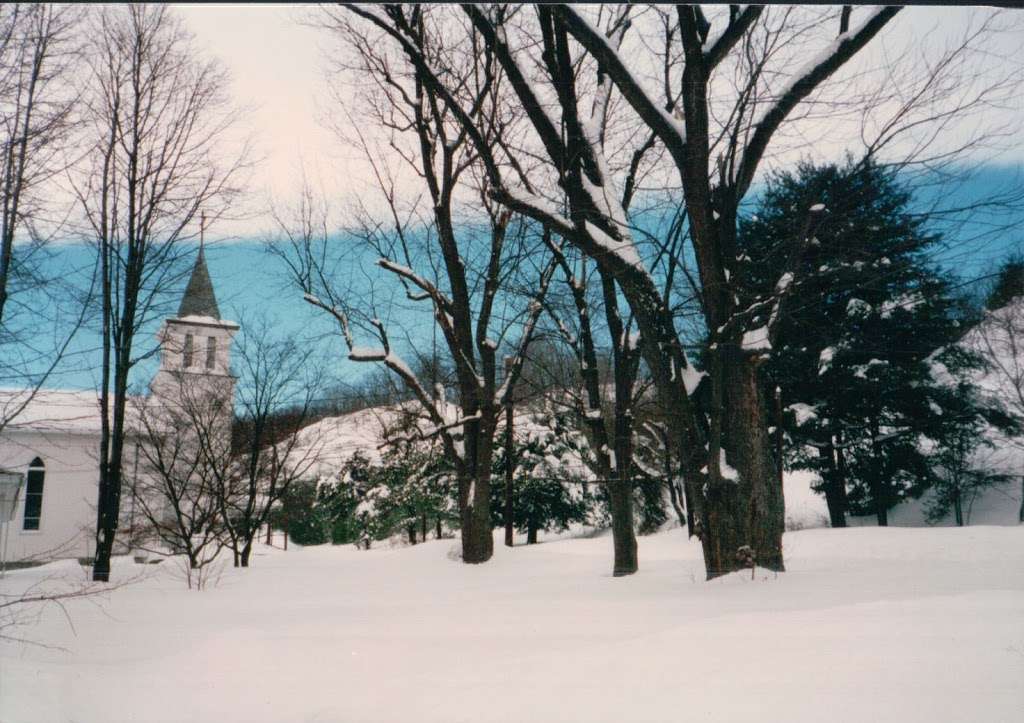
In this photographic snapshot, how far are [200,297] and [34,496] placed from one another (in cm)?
300

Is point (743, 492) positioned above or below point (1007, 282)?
below

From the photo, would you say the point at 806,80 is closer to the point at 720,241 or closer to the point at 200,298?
the point at 720,241

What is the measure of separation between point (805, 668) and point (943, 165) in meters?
3.61

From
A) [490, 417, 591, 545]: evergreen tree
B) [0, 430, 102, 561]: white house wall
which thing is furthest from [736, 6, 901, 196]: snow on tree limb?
[490, 417, 591, 545]: evergreen tree

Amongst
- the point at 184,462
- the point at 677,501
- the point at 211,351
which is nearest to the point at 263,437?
the point at 184,462

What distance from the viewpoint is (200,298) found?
649 centimetres

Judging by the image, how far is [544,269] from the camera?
9.73 metres

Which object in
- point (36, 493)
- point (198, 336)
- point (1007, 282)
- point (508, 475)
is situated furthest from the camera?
point (508, 475)

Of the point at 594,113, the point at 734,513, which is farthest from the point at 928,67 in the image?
the point at 594,113

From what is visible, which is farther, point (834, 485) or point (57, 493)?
point (834, 485)

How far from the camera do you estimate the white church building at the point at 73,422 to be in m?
4.94

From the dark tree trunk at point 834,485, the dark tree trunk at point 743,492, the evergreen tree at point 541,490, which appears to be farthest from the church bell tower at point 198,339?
the dark tree trunk at point 834,485

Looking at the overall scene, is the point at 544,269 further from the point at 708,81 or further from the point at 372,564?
the point at 372,564

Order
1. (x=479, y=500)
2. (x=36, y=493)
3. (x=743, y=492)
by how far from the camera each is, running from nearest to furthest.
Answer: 1. (x=743, y=492)
2. (x=36, y=493)
3. (x=479, y=500)
